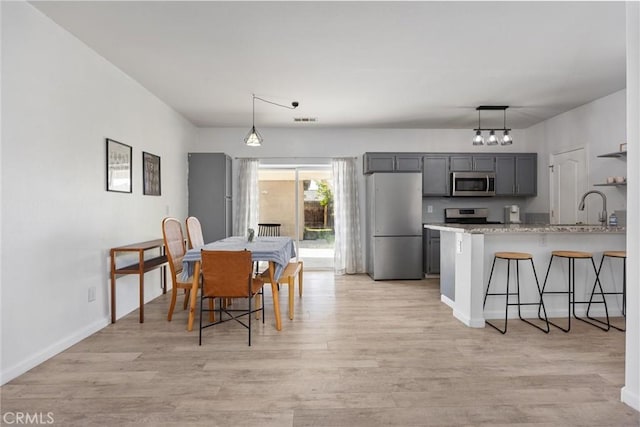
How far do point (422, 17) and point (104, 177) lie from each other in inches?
123

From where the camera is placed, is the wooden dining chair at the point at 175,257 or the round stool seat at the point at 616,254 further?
the wooden dining chair at the point at 175,257

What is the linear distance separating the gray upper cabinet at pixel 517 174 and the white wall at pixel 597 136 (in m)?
0.33

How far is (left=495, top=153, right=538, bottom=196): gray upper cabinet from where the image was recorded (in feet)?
19.3

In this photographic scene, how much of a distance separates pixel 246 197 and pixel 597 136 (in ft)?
17.1

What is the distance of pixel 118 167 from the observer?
3516 mm

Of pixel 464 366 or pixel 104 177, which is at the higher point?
pixel 104 177

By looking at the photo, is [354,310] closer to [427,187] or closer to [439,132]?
[427,187]

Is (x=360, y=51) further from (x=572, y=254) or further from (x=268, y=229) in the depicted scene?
(x=268, y=229)

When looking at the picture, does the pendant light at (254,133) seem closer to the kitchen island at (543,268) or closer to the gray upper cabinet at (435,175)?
the kitchen island at (543,268)

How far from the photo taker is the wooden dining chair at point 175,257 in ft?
10.8

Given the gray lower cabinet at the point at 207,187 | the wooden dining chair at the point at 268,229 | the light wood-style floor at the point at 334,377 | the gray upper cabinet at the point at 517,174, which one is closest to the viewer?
the light wood-style floor at the point at 334,377

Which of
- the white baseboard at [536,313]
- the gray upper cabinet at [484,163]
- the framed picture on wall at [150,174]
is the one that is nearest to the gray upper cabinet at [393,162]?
the gray upper cabinet at [484,163]

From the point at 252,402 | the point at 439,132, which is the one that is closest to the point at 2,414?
the point at 252,402

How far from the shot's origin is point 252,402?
2004 mm
